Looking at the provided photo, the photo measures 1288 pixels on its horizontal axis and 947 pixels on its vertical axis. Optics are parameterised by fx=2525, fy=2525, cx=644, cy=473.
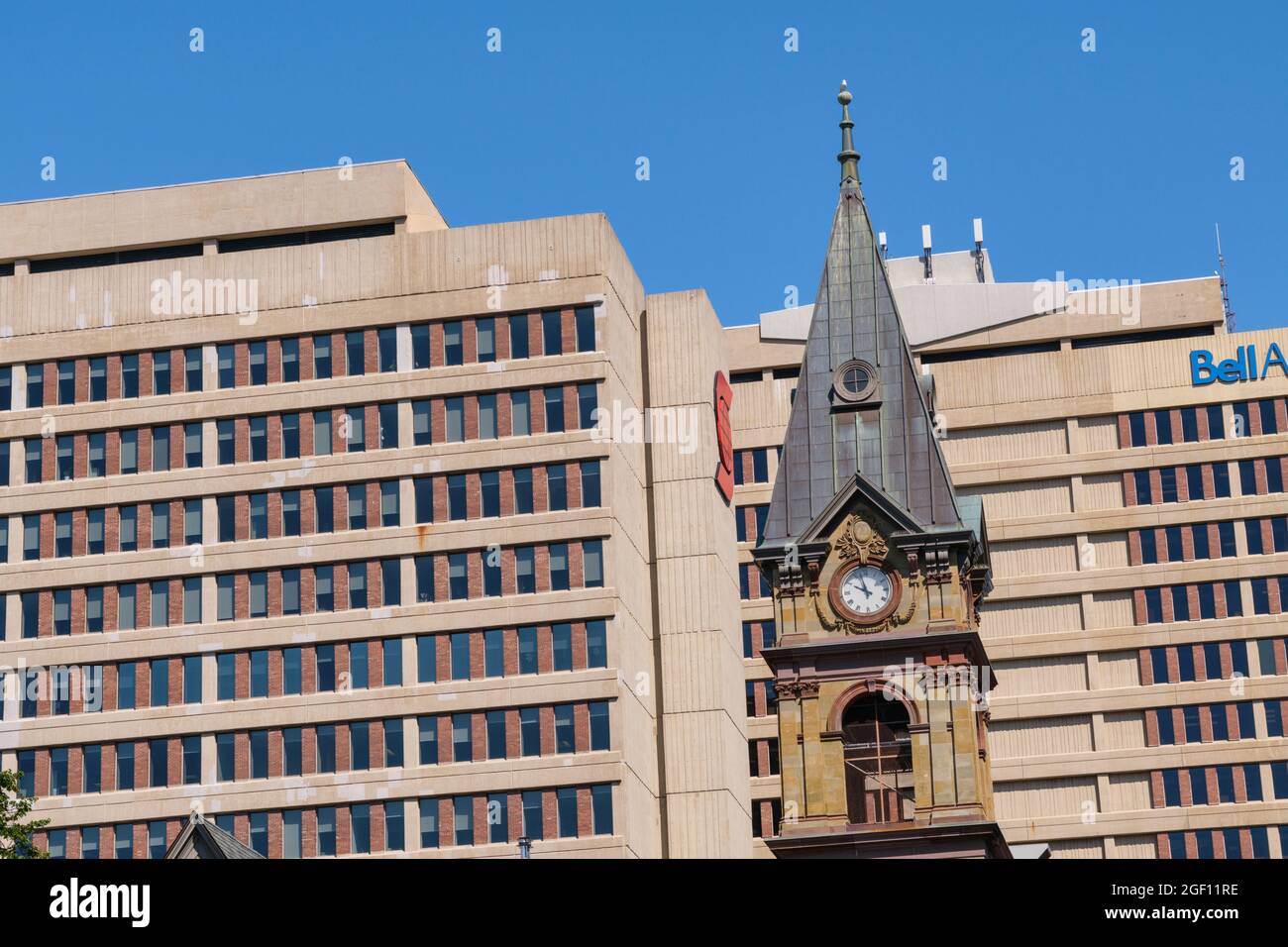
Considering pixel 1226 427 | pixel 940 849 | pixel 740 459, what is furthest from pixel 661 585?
pixel 940 849

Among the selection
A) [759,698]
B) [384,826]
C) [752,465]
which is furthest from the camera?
[752,465]

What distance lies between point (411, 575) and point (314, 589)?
4398 millimetres

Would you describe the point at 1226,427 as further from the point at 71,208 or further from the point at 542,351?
the point at 71,208

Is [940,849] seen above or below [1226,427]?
below

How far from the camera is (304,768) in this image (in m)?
108

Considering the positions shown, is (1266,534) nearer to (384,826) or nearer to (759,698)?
(759,698)

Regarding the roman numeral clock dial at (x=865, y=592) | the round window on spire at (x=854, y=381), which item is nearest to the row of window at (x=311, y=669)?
the round window on spire at (x=854, y=381)

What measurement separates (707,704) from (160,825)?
24543 millimetres

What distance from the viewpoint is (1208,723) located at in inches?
4958

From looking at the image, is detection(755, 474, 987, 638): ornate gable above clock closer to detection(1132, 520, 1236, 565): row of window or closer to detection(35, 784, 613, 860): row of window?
detection(35, 784, 613, 860): row of window

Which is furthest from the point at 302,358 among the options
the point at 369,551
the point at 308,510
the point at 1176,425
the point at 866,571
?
the point at 1176,425

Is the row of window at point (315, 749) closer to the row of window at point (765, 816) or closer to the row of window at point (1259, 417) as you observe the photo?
the row of window at point (765, 816)

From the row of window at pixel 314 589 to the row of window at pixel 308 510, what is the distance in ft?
5.92

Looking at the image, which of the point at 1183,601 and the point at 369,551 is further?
the point at 1183,601
